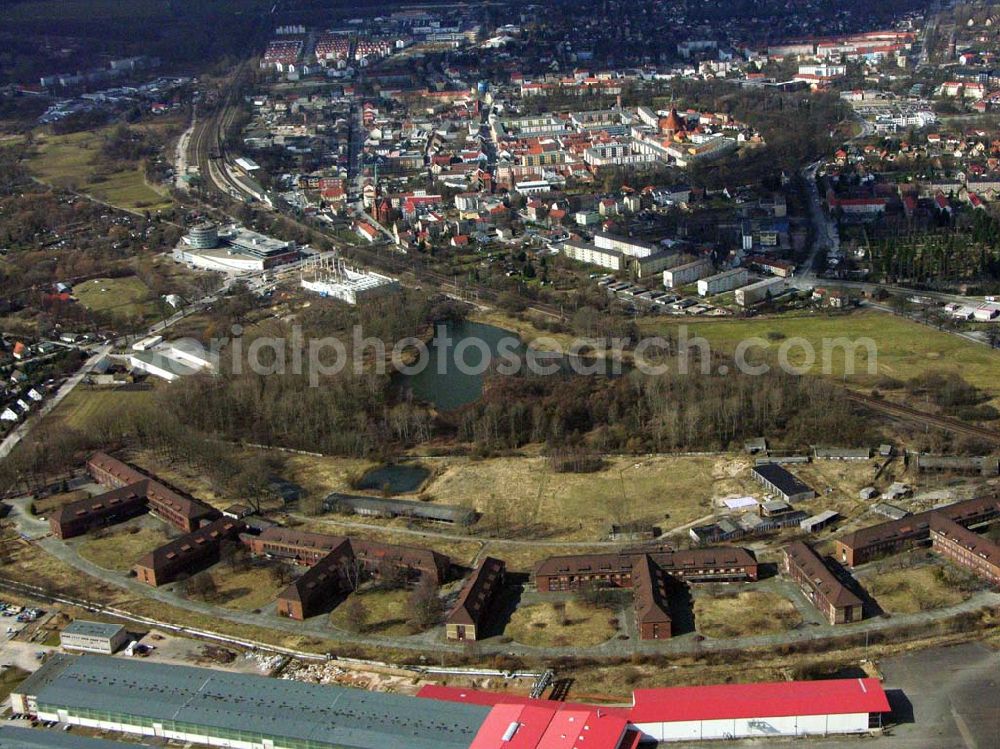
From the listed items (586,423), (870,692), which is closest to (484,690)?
(870,692)

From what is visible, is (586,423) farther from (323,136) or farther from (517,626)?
(323,136)

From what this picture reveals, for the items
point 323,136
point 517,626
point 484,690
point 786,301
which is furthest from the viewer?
point 323,136

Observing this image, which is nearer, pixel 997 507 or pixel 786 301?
pixel 997 507

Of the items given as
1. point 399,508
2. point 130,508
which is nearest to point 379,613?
point 399,508

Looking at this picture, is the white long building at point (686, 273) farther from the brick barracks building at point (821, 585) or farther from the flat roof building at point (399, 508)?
the brick barracks building at point (821, 585)

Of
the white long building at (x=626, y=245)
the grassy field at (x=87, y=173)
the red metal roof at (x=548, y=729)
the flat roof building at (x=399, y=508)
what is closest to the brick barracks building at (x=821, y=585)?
the red metal roof at (x=548, y=729)

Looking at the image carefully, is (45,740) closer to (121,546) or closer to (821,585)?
(121,546)
